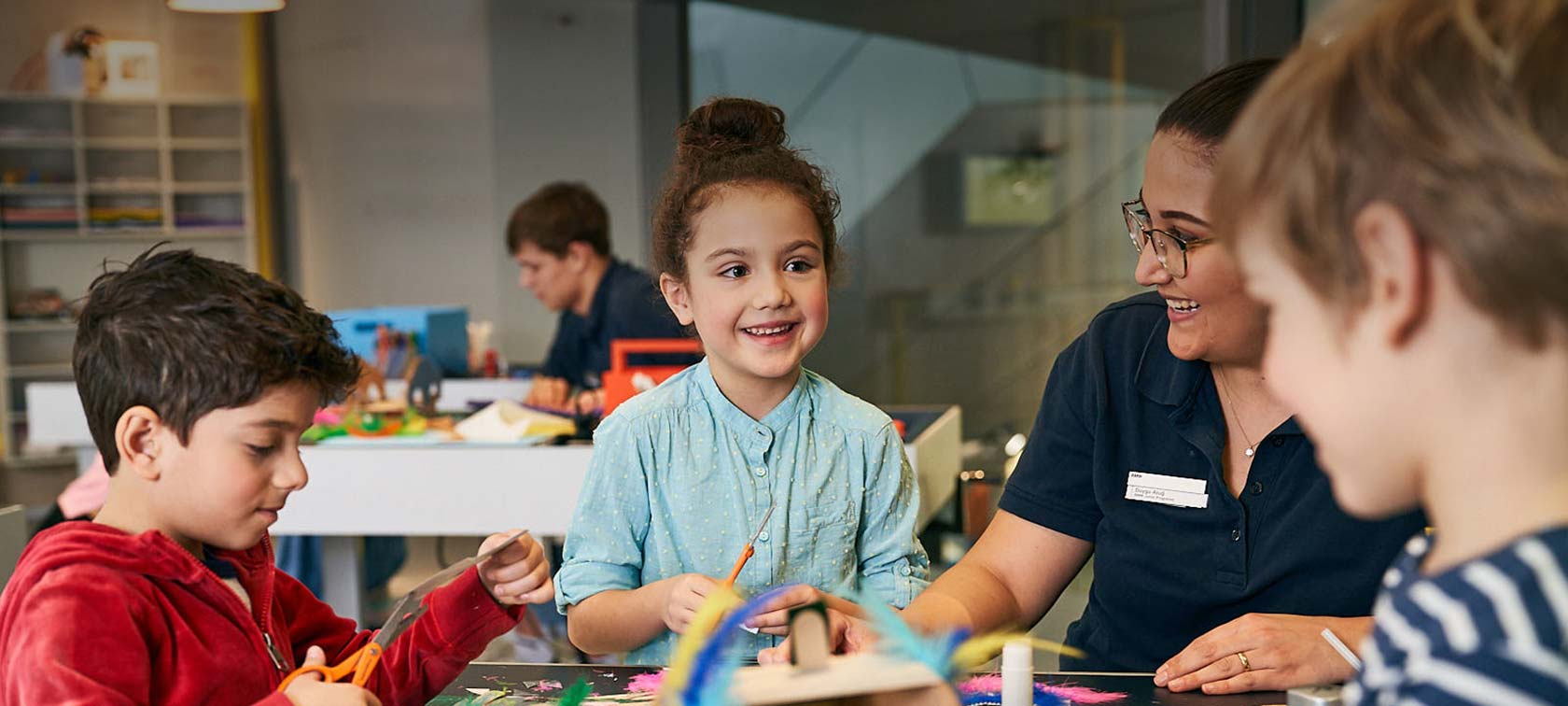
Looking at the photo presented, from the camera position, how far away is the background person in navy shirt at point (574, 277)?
4102 mm

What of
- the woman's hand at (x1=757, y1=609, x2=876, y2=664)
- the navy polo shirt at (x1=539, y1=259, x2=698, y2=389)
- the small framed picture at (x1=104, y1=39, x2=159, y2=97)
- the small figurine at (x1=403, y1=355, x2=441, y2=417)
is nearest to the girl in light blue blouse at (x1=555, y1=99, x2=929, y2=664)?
the woman's hand at (x1=757, y1=609, x2=876, y2=664)

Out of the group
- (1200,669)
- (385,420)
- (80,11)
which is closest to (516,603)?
(1200,669)

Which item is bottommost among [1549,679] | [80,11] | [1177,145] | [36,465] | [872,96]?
[36,465]

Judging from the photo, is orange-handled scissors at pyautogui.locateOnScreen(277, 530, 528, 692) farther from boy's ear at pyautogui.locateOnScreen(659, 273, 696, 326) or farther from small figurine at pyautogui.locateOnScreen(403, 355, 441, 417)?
small figurine at pyautogui.locateOnScreen(403, 355, 441, 417)

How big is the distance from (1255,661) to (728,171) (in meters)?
0.80

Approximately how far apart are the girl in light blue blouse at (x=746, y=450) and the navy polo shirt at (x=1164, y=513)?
0.64 ft

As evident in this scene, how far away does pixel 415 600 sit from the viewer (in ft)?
3.75

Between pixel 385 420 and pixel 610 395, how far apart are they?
59 centimetres

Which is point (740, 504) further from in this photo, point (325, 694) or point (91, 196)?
point (91, 196)

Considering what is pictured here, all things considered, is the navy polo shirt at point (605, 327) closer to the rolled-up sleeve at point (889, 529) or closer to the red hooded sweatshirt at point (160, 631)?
the rolled-up sleeve at point (889, 529)

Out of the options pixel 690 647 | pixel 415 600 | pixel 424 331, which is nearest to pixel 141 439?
pixel 415 600

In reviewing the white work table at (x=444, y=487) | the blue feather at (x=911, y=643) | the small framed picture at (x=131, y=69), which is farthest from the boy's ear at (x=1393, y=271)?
the small framed picture at (x=131, y=69)

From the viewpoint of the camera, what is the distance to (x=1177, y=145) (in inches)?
55.1

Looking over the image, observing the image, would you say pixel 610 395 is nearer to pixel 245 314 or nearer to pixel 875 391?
pixel 245 314
